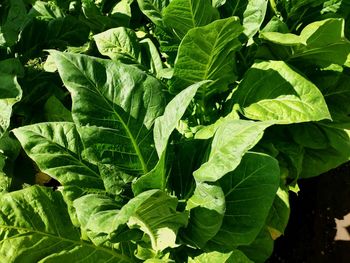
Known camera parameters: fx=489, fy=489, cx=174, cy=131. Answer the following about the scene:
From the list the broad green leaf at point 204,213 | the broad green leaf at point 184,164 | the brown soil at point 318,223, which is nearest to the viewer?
the broad green leaf at point 204,213

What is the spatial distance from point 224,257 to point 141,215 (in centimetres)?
27

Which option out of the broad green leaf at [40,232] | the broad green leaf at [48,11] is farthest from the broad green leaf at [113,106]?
the broad green leaf at [48,11]

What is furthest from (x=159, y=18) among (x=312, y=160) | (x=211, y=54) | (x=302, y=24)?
(x=312, y=160)

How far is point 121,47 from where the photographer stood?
1.64m

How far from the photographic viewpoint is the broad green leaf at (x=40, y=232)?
50.7 inches

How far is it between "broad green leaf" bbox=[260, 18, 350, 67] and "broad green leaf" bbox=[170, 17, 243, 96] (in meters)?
0.15

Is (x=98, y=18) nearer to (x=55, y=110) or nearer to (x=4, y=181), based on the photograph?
(x=55, y=110)

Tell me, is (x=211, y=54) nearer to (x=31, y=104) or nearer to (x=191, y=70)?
(x=191, y=70)

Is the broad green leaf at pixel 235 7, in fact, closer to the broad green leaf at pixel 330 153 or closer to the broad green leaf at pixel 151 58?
the broad green leaf at pixel 151 58

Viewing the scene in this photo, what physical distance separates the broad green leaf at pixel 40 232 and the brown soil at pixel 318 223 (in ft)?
3.49

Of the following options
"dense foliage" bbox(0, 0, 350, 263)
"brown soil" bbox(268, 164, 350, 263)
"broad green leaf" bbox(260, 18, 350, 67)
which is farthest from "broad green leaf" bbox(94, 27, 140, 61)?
"brown soil" bbox(268, 164, 350, 263)

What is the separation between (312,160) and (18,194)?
110cm

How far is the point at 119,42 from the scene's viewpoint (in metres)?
1.64

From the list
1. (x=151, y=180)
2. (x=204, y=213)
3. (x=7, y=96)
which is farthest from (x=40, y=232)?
(x=7, y=96)
